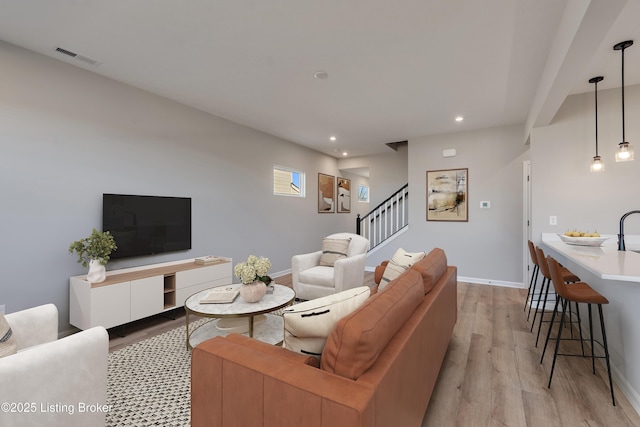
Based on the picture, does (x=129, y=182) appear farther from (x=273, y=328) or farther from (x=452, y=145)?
(x=452, y=145)

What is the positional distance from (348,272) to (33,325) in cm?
289

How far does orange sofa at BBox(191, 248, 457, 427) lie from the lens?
34.9 inches

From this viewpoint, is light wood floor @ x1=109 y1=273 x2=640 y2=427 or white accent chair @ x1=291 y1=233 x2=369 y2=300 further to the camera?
white accent chair @ x1=291 y1=233 x2=369 y2=300

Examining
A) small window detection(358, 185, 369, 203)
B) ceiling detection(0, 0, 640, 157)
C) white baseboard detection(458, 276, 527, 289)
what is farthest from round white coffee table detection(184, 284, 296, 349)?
small window detection(358, 185, 369, 203)

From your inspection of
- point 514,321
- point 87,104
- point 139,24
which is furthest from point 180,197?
point 514,321

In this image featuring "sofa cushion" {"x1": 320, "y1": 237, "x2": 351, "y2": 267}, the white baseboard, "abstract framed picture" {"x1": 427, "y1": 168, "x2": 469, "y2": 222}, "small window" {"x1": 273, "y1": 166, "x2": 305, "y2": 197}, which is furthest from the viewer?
"small window" {"x1": 273, "y1": 166, "x2": 305, "y2": 197}

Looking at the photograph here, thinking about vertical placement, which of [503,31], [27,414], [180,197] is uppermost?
[503,31]

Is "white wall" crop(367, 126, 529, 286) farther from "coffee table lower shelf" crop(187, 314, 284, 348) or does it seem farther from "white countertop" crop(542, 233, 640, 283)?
"coffee table lower shelf" crop(187, 314, 284, 348)

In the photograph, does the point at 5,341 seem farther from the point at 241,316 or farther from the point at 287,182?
the point at 287,182

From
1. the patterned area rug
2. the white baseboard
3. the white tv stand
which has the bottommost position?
the patterned area rug

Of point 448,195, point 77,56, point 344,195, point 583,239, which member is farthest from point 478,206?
point 77,56

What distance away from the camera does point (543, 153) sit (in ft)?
12.1

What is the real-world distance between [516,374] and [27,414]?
298 cm

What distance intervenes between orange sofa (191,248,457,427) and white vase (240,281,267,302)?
48.9 inches
